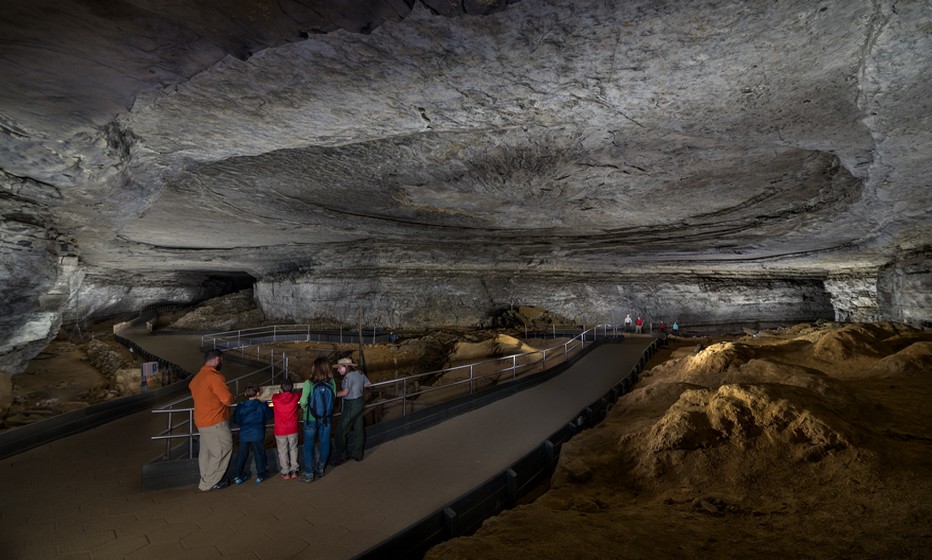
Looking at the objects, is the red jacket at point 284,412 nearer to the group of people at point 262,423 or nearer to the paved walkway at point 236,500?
the group of people at point 262,423

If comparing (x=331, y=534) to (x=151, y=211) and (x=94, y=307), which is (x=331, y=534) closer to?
(x=151, y=211)

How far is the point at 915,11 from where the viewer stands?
3.43m

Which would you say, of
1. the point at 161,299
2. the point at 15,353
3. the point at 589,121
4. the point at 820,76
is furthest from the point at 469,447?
the point at 161,299

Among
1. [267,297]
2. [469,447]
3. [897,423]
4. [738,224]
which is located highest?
[738,224]

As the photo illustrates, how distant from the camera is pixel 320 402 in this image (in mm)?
5262

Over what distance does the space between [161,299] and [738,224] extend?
3945 cm

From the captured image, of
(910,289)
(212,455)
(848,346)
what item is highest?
(910,289)

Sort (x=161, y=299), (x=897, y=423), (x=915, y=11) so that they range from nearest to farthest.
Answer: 1. (x=915, y=11)
2. (x=897, y=423)
3. (x=161, y=299)

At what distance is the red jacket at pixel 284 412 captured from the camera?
5.17 m

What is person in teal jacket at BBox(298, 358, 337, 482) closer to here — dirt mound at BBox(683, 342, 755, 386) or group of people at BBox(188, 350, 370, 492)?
group of people at BBox(188, 350, 370, 492)

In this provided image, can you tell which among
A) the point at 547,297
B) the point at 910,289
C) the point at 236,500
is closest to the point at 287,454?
the point at 236,500

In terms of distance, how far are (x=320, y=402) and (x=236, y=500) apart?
138 cm

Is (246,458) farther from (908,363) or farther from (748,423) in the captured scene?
(908,363)

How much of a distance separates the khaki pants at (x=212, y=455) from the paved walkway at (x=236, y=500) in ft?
0.54
